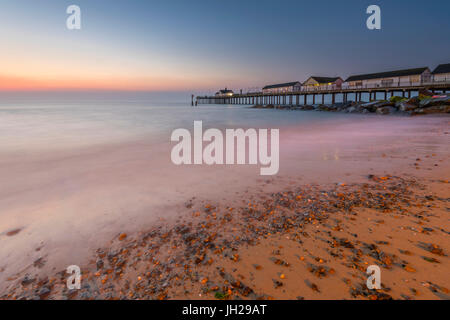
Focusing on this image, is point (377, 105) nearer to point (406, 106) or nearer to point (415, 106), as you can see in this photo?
point (406, 106)

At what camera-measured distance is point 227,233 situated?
3344mm

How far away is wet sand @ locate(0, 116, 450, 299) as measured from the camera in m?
2.43

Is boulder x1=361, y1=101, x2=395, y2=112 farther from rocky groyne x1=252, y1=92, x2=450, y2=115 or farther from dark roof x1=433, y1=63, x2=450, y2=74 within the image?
dark roof x1=433, y1=63, x2=450, y2=74

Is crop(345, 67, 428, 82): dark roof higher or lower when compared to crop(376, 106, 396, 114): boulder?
higher

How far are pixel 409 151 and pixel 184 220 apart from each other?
8.52 meters

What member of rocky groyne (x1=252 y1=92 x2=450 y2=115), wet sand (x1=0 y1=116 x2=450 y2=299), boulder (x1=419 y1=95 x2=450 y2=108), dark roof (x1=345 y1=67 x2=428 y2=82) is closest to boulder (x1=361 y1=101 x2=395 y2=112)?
rocky groyne (x1=252 y1=92 x2=450 y2=115)

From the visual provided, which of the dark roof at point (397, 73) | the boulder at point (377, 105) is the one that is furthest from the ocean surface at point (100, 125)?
the dark roof at point (397, 73)

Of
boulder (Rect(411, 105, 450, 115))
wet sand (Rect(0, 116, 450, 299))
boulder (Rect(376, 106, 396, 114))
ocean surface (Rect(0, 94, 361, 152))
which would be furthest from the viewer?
boulder (Rect(376, 106, 396, 114))

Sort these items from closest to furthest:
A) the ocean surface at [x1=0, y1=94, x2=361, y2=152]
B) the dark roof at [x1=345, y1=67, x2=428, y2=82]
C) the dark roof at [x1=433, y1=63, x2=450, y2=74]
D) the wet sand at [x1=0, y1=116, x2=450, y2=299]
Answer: the wet sand at [x1=0, y1=116, x2=450, y2=299], the ocean surface at [x1=0, y1=94, x2=361, y2=152], the dark roof at [x1=433, y1=63, x2=450, y2=74], the dark roof at [x1=345, y1=67, x2=428, y2=82]

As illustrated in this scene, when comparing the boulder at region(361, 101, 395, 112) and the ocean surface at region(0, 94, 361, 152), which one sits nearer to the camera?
the ocean surface at region(0, 94, 361, 152)

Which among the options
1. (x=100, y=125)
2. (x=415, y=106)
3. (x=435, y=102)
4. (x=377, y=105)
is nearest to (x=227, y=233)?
(x=100, y=125)

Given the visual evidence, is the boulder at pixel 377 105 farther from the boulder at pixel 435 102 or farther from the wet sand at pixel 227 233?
the wet sand at pixel 227 233
